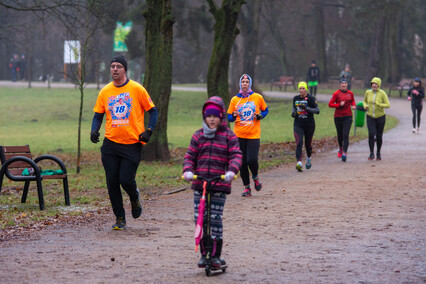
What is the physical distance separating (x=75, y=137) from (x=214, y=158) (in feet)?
85.0

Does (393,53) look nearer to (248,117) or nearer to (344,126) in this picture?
(344,126)

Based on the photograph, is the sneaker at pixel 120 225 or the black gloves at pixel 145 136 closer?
the black gloves at pixel 145 136

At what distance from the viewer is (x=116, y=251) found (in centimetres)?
809

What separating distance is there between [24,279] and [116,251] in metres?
1.42

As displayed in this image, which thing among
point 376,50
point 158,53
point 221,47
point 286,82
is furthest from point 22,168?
point 286,82

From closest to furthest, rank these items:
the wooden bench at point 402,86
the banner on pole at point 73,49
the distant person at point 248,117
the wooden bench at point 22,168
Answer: the wooden bench at point 22,168
the distant person at point 248,117
the banner on pole at point 73,49
the wooden bench at point 402,86

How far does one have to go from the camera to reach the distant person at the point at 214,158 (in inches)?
282

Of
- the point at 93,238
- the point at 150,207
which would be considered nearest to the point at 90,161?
the point at 150,207

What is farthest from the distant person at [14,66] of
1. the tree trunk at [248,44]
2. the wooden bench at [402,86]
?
the wooden bench at [402,86]

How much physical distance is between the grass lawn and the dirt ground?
1382 millimetres

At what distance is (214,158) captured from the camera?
7312 mm

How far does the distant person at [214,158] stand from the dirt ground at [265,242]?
0.44m

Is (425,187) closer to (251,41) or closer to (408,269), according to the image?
(408,269)

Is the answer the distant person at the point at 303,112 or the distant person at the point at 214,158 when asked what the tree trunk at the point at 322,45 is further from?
the distant person at the point at 214,158
